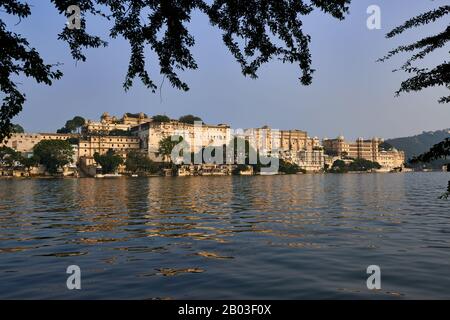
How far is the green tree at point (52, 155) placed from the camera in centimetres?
15088

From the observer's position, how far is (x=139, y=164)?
547ft

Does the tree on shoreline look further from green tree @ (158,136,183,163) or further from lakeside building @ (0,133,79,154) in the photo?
lakeside building @ (0,133,79,154)

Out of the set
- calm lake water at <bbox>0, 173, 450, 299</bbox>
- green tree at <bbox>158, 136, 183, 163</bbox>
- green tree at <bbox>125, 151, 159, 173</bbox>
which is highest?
green tree at <bbox>158, 136, 183, 163</bbox>

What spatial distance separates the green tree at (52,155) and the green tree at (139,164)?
76.7ft

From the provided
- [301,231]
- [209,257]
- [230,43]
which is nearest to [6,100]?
[230,43]

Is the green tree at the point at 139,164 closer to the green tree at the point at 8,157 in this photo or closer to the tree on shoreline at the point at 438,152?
the green tree at the point at 8,157

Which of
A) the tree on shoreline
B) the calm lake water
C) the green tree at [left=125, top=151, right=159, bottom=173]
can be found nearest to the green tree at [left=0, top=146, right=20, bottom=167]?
the green tree at [left=125, top=151, right=159, bottom=173]

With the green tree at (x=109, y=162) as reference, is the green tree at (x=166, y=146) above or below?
above

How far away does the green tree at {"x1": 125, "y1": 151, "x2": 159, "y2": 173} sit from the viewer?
16550cm

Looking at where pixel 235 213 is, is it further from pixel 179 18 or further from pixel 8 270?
pixel 179 18

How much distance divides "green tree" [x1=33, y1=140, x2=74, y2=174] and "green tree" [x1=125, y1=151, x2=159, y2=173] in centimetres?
2338

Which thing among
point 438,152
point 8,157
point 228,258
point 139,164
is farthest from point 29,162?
point 438,152

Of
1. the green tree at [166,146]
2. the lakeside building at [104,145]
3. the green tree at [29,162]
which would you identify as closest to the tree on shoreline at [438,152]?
the green tree at [29,162]
